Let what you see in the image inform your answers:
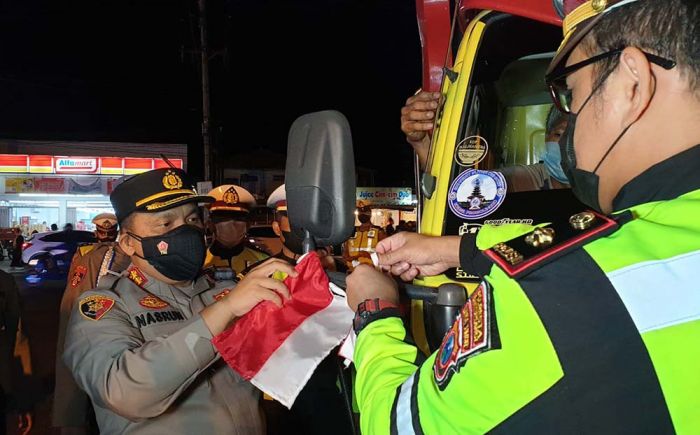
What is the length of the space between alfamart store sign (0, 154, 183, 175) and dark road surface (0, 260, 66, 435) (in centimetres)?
712

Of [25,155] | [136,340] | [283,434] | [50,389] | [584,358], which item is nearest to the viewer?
[584,358]

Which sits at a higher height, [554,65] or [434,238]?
[554,65]

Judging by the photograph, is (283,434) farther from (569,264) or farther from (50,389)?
(569,264)

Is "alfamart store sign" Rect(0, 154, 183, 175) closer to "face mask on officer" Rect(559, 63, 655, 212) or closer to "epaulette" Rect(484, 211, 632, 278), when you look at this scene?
"face mask on officer" Rect(559, 63, 655, 212)

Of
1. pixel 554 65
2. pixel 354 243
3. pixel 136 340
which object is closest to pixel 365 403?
pixel 554 65

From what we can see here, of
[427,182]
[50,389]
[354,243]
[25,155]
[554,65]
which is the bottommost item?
[50,389]

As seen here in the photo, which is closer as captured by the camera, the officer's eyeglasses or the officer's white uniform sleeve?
the officer's eyeglasses

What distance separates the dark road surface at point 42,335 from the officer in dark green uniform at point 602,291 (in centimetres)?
310

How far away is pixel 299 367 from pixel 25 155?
84.7 feet

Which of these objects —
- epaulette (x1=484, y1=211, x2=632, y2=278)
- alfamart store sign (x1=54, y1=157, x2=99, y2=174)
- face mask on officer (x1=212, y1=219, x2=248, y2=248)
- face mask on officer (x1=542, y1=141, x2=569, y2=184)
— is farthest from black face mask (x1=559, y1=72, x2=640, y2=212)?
alfamart store sign (x1=54, y1=157, x2=99, y2=174)

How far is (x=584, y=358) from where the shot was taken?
0.81 m

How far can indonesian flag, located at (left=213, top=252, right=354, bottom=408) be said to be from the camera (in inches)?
63.5

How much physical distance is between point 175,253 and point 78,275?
2.60 m

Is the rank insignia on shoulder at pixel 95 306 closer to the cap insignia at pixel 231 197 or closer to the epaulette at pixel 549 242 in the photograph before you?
the epaulette at pixel 549 242
